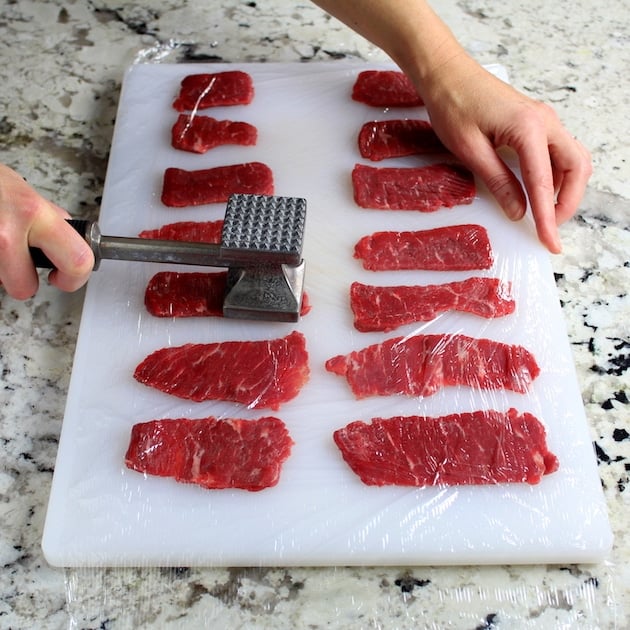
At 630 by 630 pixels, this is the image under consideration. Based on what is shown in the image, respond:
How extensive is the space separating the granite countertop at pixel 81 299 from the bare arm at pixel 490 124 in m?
0.16

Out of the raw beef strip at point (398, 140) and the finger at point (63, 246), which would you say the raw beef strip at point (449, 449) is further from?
the raw beef strip at point (398, 140)

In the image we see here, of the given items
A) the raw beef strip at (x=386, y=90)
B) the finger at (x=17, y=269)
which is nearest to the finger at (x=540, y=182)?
the raw beef strip at (x=386, y=90)

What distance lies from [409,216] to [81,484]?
103 centimetres

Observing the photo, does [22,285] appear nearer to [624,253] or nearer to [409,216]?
[409,216]

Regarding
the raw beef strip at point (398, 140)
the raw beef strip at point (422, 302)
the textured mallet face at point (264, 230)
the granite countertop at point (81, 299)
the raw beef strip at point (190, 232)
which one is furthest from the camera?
the raw beef strip at point (398, 140)

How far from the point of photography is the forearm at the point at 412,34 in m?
1.93

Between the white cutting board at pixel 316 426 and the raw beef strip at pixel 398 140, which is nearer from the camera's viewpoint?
the white cutting board at pixel 316 426

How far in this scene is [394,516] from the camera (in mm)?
1471

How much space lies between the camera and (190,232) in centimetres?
186

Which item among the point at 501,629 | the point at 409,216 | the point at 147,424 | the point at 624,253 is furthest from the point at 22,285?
the point at 624,253

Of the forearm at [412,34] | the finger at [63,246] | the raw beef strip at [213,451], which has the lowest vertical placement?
the raw beef strip at [213,451]

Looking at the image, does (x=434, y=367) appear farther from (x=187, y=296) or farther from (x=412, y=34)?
(x=412, y=34)

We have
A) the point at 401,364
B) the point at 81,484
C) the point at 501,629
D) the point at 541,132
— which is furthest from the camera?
the point at 541,132

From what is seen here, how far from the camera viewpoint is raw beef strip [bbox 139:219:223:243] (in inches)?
72.9
